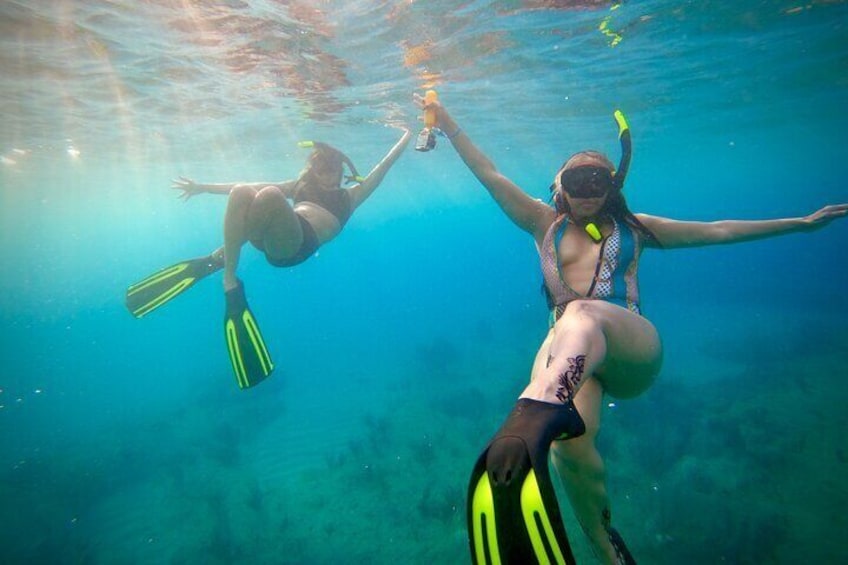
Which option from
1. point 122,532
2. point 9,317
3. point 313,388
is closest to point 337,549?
point 122,532

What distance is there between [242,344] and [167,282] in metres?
2.46

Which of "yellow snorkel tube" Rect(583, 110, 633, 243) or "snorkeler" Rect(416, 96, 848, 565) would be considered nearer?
"snorkeler" Rect(416, 96, 848, 565)

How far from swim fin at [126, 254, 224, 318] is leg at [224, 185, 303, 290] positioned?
1.75 m

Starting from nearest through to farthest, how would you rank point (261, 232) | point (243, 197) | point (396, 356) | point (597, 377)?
point (597, 377)
point (243, 197)
point (261, 232)
point (396, 356)

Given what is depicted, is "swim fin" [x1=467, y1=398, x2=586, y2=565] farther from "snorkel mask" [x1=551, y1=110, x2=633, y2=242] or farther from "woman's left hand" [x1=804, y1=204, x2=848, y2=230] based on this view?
"woman's left hand" [x1=804, y1=204, x2=848, y2=230]

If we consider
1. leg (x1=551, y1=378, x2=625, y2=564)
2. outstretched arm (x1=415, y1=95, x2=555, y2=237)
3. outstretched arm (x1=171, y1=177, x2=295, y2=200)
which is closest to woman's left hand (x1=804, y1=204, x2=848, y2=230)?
outstretched arm (x1=415, y1=95, x2=555, y2=237)

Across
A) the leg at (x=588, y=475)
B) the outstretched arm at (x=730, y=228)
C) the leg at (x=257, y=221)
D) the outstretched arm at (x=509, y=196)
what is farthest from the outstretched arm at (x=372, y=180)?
the leg at (x=588, y=475)

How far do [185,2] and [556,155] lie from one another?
36.1 m

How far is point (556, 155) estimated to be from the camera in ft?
130

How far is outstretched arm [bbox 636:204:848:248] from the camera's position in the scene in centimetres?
376

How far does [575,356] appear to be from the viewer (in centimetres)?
255

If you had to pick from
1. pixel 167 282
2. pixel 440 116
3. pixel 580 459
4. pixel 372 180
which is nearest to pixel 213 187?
pixel 167 282

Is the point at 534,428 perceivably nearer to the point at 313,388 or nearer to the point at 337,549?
the point at 337,549

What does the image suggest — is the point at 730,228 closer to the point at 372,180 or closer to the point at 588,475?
the point at 588,475
